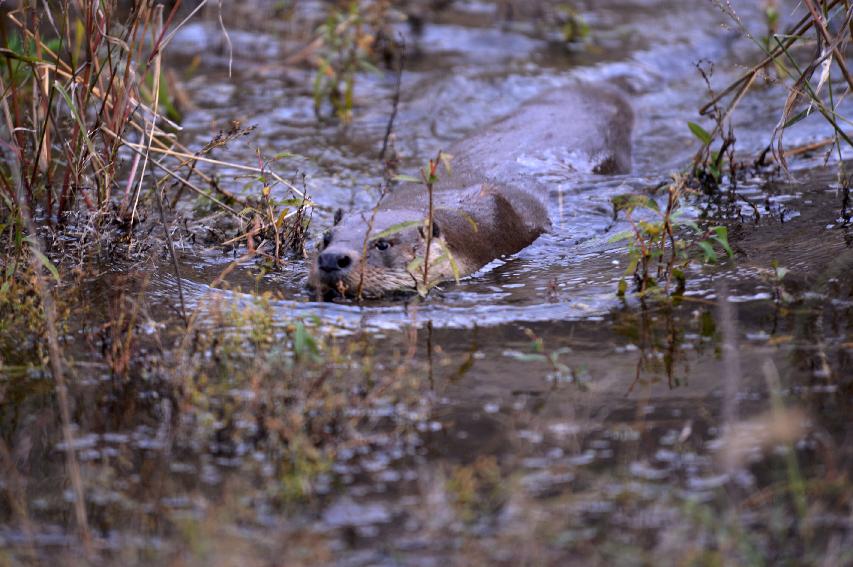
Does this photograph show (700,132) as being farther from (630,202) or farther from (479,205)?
(479,205)

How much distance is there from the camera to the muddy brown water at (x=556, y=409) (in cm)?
217

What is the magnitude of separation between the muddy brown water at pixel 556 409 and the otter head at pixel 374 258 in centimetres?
11

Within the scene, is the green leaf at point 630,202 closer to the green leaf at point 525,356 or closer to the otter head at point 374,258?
the otter head at point 374,258

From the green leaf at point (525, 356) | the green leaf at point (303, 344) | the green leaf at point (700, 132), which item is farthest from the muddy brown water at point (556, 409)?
the green leaf at point (700, 132)

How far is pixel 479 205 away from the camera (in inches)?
176

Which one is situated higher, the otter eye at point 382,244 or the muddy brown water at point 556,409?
the otter eye at point 382,244

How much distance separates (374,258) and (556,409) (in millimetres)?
1284

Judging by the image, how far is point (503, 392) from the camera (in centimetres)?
283

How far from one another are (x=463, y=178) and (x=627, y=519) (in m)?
2.82

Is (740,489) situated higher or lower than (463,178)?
lower

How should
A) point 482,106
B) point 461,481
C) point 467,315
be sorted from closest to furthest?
point 461,481 < point 467,315 < point 482,106

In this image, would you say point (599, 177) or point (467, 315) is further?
point (599, 177)

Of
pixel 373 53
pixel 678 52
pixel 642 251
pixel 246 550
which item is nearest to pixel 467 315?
pixel 642 251

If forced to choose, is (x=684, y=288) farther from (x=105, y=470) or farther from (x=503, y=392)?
(x=105, y=470)
